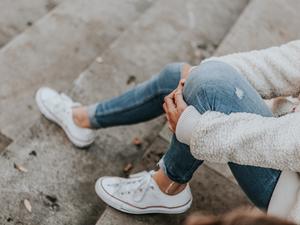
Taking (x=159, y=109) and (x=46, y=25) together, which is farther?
(x=46, y=25)

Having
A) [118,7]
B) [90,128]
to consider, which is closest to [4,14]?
[118,7]

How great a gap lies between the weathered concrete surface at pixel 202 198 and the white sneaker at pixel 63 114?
306 millimetres

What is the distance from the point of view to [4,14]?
382cm

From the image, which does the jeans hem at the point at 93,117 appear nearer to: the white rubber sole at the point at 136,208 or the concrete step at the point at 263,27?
the white rubber sole at the point at 136,208

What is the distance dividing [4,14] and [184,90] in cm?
229

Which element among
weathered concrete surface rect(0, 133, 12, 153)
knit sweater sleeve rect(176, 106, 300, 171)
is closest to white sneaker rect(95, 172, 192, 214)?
knit sweater sleeve rect(176, 106, 300, 171)

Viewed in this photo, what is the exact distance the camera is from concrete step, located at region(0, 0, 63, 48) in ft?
12.2

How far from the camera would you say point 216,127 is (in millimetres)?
1710

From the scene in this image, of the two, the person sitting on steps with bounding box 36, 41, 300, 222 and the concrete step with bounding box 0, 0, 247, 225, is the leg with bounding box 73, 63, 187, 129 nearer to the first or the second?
the person sitting on steps with bounding box 36, 41, 300, 222

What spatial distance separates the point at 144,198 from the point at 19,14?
7.26ft

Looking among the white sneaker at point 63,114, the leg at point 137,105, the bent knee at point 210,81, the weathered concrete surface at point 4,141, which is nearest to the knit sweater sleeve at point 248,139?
the bent knee at point 210,81

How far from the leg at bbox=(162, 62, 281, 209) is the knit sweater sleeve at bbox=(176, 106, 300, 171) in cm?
8

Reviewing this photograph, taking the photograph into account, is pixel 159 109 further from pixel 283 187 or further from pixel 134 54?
pixel 134 54

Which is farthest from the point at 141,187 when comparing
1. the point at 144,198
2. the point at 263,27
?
the point at 263,27
